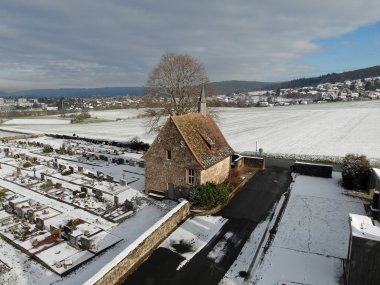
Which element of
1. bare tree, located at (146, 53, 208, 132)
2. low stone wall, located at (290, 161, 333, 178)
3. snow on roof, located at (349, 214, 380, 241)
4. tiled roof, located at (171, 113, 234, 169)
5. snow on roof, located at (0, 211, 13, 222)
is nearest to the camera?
snow on roof, located at (349, 214, 380, 241)

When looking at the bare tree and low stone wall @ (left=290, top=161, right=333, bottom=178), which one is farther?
the bare tree

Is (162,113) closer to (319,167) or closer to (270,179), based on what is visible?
(270,179)

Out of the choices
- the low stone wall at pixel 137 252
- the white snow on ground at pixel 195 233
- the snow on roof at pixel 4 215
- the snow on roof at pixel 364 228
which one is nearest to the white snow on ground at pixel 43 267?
the low stone wall at pixel 137 252

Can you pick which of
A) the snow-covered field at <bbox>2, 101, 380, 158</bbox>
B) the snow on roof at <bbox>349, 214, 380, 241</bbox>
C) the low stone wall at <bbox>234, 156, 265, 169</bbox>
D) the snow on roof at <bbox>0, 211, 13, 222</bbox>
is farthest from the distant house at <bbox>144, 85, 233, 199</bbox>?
the snow-covered field at <bbox>2, 101, 380, 158</bbox>

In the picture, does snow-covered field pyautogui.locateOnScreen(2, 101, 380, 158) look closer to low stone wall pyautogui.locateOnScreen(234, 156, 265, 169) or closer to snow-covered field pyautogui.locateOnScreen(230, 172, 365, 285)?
low stone wall pyautogui.locateOnScreen(234, 156, 265, 169)

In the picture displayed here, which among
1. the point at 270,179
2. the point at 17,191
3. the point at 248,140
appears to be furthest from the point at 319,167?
the point at 17,191

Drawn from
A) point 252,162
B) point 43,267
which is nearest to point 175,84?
point 252,162
